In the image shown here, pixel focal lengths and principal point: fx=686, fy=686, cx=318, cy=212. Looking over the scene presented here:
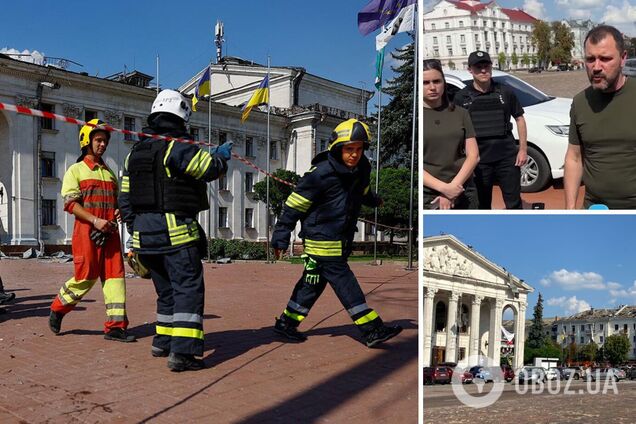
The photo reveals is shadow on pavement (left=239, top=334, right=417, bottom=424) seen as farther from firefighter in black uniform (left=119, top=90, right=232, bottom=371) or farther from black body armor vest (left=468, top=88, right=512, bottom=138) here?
black body armor vest (left=468, top=88, right=512, bottom=138)

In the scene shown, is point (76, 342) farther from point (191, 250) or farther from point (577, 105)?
point (577, 105)

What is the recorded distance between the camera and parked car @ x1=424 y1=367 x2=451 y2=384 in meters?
2.37

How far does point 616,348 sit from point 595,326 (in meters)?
0.09

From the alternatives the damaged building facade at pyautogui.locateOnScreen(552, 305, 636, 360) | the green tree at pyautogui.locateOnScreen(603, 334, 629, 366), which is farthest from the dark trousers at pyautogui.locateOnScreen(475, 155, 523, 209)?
the green tree at pyautogui.locateOnScreen(603, 334, 629, 366)

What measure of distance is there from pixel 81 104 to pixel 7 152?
566 cm

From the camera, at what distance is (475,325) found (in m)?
2.24

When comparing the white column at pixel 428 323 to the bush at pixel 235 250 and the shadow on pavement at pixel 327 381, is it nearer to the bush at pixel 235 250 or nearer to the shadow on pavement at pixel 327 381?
the shadow on pavement at pixel 327 381

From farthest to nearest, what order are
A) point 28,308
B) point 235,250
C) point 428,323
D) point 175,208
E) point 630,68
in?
1. point 235,250
2. point 28,308
3. point 175,208
4. point 428,323
5. point 630,68

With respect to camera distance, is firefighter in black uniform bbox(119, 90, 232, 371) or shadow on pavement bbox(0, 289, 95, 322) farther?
shadow on pavement bbox(0, 289, 95, 322)

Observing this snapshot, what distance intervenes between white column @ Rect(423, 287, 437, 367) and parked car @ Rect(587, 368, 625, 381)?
20.6 inches

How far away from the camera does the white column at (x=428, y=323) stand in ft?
7.70

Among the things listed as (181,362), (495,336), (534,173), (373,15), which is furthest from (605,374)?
(373,15)

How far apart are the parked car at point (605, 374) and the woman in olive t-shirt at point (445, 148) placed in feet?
2.18

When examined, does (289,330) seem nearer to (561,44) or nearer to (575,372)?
(575,372)
